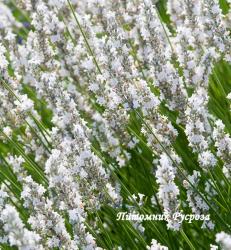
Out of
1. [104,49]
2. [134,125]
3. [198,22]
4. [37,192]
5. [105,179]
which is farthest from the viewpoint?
[134,125]

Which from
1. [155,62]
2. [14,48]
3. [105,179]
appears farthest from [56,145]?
[14,48]

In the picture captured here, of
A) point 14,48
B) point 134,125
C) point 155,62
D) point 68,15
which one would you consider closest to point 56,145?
point 155,62

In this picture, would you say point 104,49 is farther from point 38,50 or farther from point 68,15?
point 68,15

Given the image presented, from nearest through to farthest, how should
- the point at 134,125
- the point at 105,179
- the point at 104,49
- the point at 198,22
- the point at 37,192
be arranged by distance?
the point at 37,192 < the point at 105,179 < the point at 104,49 < the point at 198,22 < the point at 134,125

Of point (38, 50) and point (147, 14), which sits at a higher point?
point (38, 50)

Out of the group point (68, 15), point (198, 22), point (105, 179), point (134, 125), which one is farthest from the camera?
point (68, 15)

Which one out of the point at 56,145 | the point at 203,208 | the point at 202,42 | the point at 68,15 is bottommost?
the point at 203,208

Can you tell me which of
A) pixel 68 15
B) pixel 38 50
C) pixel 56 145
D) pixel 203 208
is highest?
pixel 68 15

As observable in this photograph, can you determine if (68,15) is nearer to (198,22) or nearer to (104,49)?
(198,22)

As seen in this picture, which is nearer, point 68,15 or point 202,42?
point 202,42
